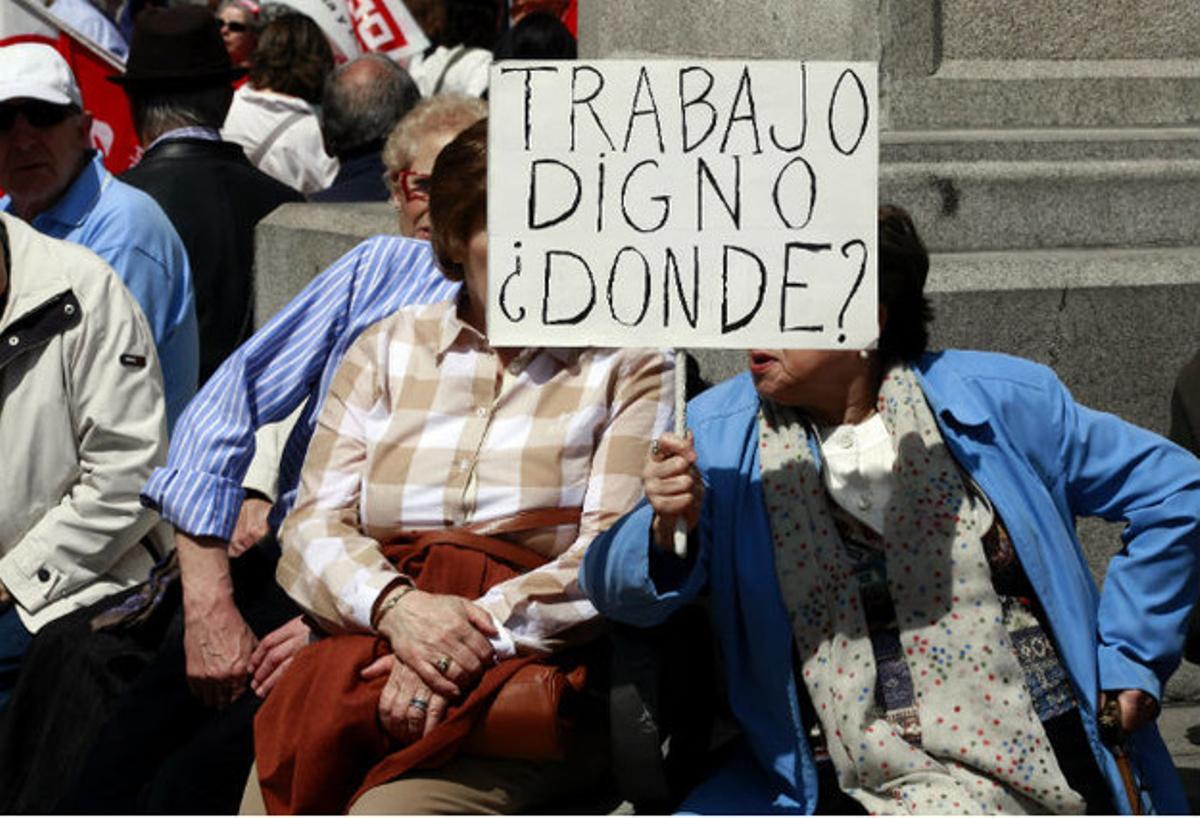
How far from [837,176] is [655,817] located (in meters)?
1.13

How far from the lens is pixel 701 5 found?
6.68m

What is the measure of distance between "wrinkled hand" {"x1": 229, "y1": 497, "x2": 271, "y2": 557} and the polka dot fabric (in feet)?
4.50

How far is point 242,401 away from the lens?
16.2 ft

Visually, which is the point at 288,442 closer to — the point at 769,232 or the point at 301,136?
the point at 769,232

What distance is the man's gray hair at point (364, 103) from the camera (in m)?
8.09

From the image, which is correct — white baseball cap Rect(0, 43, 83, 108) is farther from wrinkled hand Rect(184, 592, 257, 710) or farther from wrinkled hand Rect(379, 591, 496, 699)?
wrinkled hand Rect(379, 591, 496, 699)

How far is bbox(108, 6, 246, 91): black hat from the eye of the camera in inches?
290

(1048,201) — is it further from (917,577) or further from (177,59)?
(177,59)

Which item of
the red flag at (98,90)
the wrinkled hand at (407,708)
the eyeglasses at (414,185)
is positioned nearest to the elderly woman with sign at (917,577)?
the wrinkled hand at (407,708)

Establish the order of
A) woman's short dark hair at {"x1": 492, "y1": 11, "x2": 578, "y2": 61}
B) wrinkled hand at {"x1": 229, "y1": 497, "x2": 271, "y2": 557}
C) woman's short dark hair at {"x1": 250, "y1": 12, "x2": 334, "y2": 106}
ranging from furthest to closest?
woman's short dark hair at {"x1": 250, "y1": 12, "x2": 334, "y2": 106} < woman's short dark hair at {"x1": 492, "y1": 11, "x2": 578, "y2": 61} < wrinkled hand at {"x1": 229, "y1": 497, "x2": 271, "y2": 557}

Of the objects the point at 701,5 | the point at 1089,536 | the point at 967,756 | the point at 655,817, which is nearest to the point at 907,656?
the point at 967,756

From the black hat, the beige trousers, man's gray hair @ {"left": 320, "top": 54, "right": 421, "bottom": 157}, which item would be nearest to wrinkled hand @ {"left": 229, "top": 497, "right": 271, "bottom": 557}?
the beige trousers

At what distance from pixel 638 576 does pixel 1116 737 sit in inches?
34.1

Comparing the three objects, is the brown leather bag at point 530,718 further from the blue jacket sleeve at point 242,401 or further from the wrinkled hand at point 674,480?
the blue jacket sleeve at point 242,401
